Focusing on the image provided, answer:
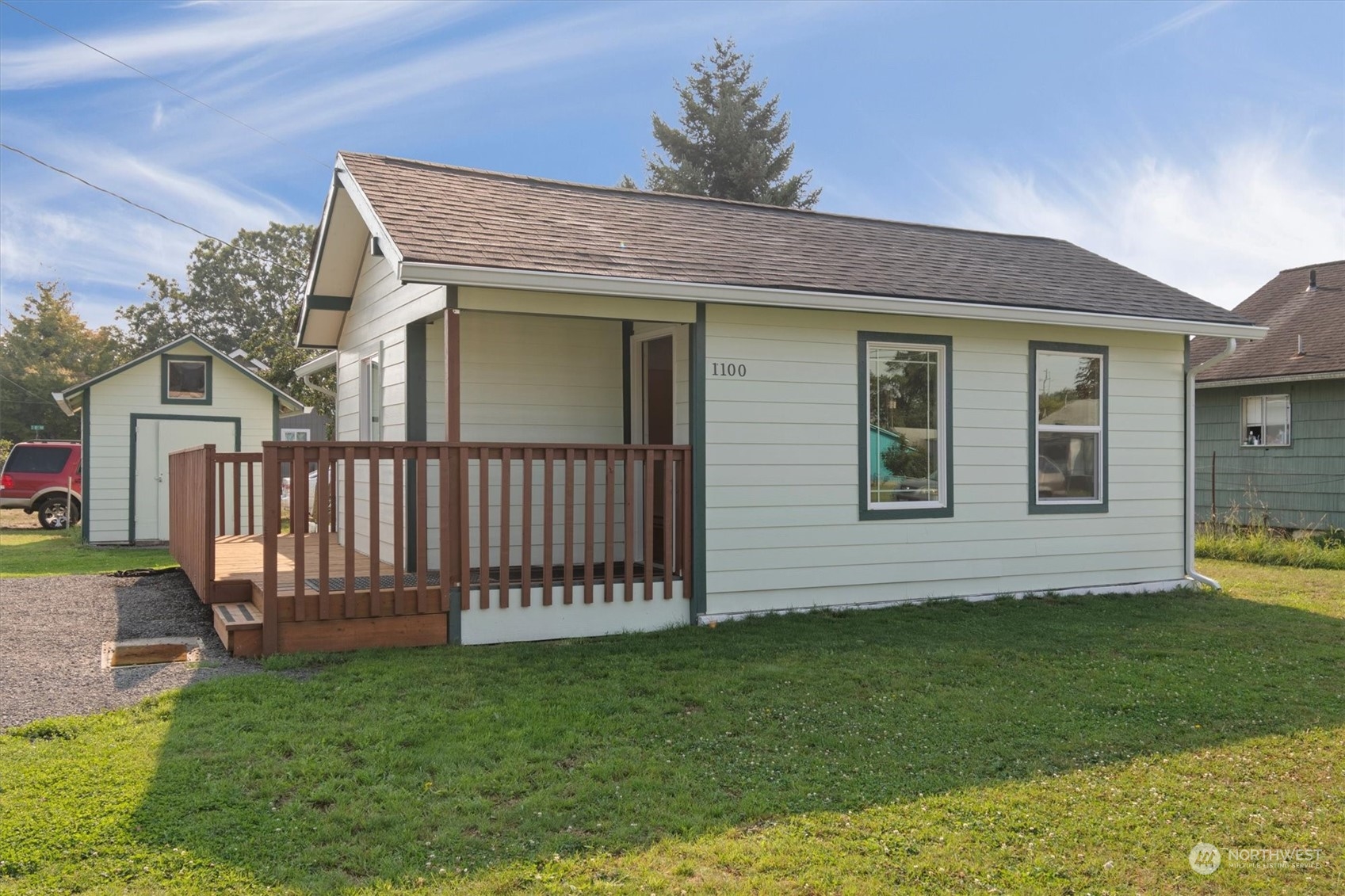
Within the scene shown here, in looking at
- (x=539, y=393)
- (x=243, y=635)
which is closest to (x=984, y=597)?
(x=539, y=393)

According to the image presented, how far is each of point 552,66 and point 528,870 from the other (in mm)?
14990

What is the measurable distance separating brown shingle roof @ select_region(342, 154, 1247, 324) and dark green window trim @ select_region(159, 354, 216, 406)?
8.95 meters

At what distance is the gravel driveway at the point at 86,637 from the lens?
5152 millimetres

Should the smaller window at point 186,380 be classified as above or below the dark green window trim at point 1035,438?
above

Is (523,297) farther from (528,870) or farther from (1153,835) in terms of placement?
(1153,835)

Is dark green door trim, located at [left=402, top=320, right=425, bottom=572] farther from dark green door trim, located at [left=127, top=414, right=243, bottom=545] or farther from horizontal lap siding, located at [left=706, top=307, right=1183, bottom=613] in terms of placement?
dark green door trim, located at [left=127, top=414, right=243, bottom=545]

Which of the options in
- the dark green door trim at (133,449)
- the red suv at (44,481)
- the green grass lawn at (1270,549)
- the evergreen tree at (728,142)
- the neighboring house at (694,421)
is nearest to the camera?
the neighboring house at (694,421)

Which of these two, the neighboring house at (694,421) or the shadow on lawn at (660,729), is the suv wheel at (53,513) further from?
the shadow on lawn at (660,729)

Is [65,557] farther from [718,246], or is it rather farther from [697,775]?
[697,775]

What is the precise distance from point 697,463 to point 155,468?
461 inches

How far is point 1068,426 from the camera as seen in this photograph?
29.1 ft
